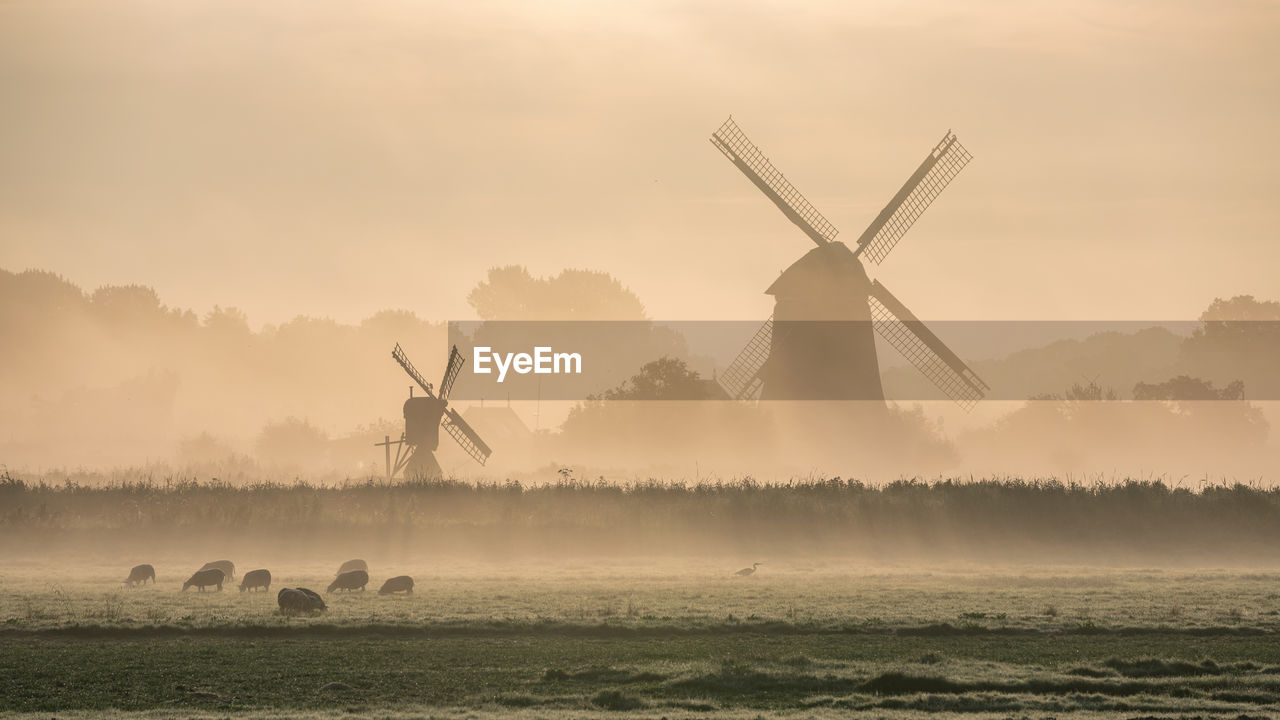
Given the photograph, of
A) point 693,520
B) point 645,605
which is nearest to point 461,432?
point 693,520

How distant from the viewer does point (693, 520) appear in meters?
55.2

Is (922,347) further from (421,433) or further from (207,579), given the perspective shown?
(207,579)

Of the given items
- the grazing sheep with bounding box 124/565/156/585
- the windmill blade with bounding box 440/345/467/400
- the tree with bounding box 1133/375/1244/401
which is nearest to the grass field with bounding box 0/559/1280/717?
the grazing sheep with bounding box 124/565/156/585

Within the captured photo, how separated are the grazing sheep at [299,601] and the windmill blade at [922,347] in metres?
48.9

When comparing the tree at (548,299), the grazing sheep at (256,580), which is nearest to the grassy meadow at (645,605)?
the grazing sheep at (256,580)

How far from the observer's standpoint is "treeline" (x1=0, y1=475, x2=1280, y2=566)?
5288cm

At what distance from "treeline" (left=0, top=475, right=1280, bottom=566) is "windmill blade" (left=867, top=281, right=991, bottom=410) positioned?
18656mm

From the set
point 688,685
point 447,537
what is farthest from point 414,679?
point 447,537

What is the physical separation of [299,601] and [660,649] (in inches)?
384

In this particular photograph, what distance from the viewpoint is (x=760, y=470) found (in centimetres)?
8406

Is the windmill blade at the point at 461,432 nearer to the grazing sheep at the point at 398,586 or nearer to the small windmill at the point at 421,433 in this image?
the small windmill at the point at 421,433

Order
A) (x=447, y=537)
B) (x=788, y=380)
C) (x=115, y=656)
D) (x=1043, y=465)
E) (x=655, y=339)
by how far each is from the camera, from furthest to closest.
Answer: (x=655, y=339), (x=1043, y=465), (x=788, y=380), (x=447, y=537), (x=115, y=656)

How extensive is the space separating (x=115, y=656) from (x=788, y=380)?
5353cm

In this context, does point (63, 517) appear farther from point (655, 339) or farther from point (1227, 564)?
point (655, 339)
